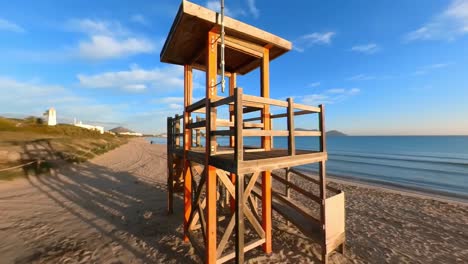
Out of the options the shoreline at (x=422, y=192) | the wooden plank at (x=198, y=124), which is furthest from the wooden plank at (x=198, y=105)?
the shoreline at (x=422, y=192)

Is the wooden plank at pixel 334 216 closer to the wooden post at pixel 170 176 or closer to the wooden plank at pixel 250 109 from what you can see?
the wooden plank at pixel 250 109

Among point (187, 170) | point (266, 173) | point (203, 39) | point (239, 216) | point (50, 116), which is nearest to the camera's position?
point (239, 216)

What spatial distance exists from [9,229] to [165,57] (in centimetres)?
675

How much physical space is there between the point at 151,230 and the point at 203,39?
5.50 meters

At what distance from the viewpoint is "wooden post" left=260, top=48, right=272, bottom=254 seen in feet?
14.2

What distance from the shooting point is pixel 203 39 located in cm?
439

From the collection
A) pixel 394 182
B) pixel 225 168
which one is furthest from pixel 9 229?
pixel 394 182

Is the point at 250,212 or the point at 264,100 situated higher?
the point at 264,100

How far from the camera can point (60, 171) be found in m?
13.1

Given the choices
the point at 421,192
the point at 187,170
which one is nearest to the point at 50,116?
the point at 187,170

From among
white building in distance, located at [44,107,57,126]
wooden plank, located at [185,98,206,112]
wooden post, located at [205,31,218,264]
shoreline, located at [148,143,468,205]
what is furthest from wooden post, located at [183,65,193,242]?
white building in distance, located at [44,107,57,126]

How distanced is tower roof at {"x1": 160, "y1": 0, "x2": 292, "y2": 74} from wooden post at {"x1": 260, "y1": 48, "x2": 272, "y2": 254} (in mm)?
416

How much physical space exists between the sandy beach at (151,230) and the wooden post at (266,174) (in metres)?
0.51

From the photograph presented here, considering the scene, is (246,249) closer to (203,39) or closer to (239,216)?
(239,216)
